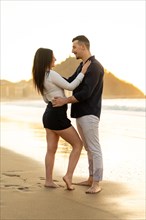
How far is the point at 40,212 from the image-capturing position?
14.7 feet

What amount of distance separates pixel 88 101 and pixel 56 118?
1.12ft

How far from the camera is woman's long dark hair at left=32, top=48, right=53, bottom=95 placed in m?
4.36

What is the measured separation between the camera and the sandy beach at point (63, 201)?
176 inches

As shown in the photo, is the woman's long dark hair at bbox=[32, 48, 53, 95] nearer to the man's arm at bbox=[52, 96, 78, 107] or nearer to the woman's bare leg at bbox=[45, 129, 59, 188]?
the man's arm at bbox=[52, 96, 78, 107]

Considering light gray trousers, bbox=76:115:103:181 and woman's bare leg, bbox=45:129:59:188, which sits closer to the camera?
light gray trousers, bbox=76:115:103:181

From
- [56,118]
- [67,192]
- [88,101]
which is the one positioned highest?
[88,101]

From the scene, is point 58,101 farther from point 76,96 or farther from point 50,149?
point 50,149

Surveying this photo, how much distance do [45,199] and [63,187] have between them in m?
0.57

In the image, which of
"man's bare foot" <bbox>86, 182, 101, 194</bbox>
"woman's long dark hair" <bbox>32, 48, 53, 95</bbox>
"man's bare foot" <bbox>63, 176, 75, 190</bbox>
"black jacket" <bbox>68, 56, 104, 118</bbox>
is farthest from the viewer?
Result: "man's bare foot" <bbox>86, 182, 101, 194</bbox>

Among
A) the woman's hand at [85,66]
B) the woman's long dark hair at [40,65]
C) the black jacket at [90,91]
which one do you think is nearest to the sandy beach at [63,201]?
the black jacket at [90,91]

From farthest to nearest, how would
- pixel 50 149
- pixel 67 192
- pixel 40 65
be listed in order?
pixel 67 192, pixel 50 149, pixel 40 65

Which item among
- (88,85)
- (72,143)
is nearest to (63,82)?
(88,85)

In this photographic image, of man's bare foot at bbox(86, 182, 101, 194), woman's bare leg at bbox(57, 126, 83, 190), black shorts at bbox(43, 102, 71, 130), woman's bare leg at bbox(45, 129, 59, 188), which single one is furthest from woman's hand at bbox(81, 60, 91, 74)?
man's bare foot at bbox(86, 182, 101, 194)

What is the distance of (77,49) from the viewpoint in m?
4.52
